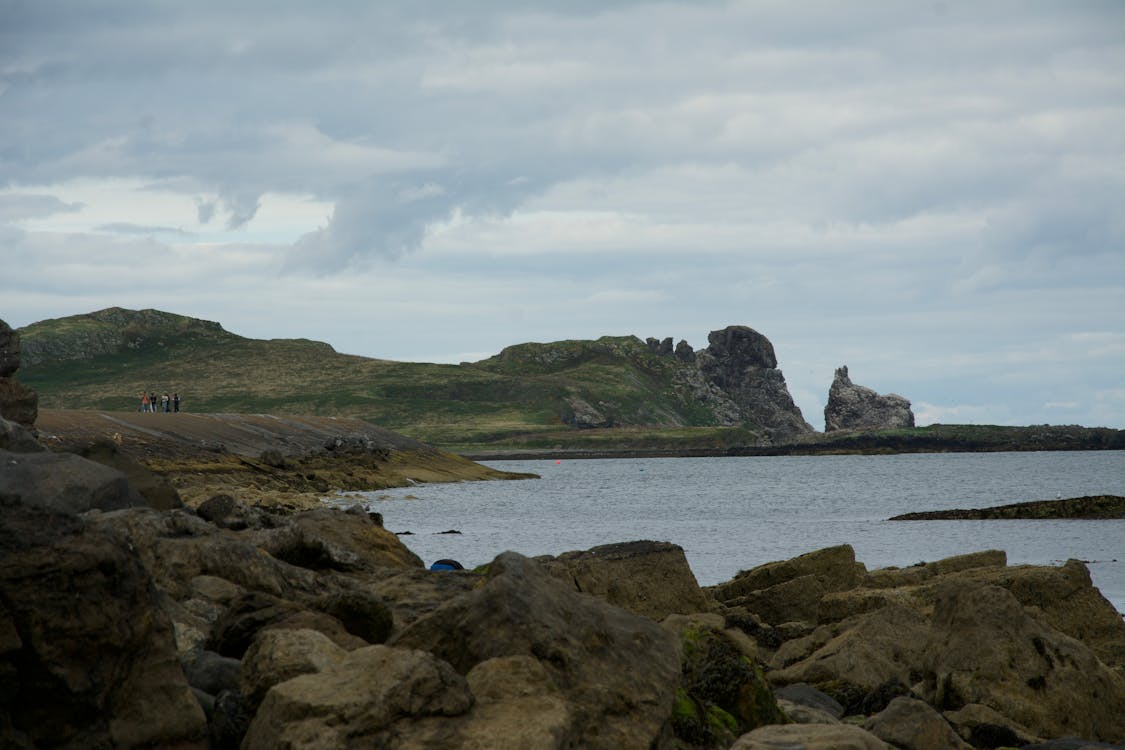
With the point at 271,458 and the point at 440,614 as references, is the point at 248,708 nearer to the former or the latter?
the point at 440,614

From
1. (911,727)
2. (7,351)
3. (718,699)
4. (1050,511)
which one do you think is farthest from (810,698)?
(1050,511)

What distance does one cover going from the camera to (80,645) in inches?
269

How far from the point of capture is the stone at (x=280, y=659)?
24.8 ft

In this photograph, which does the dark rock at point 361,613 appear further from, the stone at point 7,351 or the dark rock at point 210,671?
the stone at point 7,351

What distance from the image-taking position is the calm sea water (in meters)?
36.8

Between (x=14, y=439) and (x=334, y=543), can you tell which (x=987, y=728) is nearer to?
(x=334, y=543)

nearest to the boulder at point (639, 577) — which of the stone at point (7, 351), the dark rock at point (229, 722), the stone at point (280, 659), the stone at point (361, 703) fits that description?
the stone at point (280, 659)

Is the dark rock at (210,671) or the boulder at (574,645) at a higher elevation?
the boulder at (574,645)

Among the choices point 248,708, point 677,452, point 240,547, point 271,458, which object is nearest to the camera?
point 248,708

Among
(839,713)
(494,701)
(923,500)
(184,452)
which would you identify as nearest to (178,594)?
(494,701)

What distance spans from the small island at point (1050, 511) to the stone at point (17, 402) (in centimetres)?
3661

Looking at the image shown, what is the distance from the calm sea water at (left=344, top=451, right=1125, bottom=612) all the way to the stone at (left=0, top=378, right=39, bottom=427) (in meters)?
10.8

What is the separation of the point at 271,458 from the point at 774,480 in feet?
176

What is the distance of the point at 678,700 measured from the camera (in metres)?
8.71
